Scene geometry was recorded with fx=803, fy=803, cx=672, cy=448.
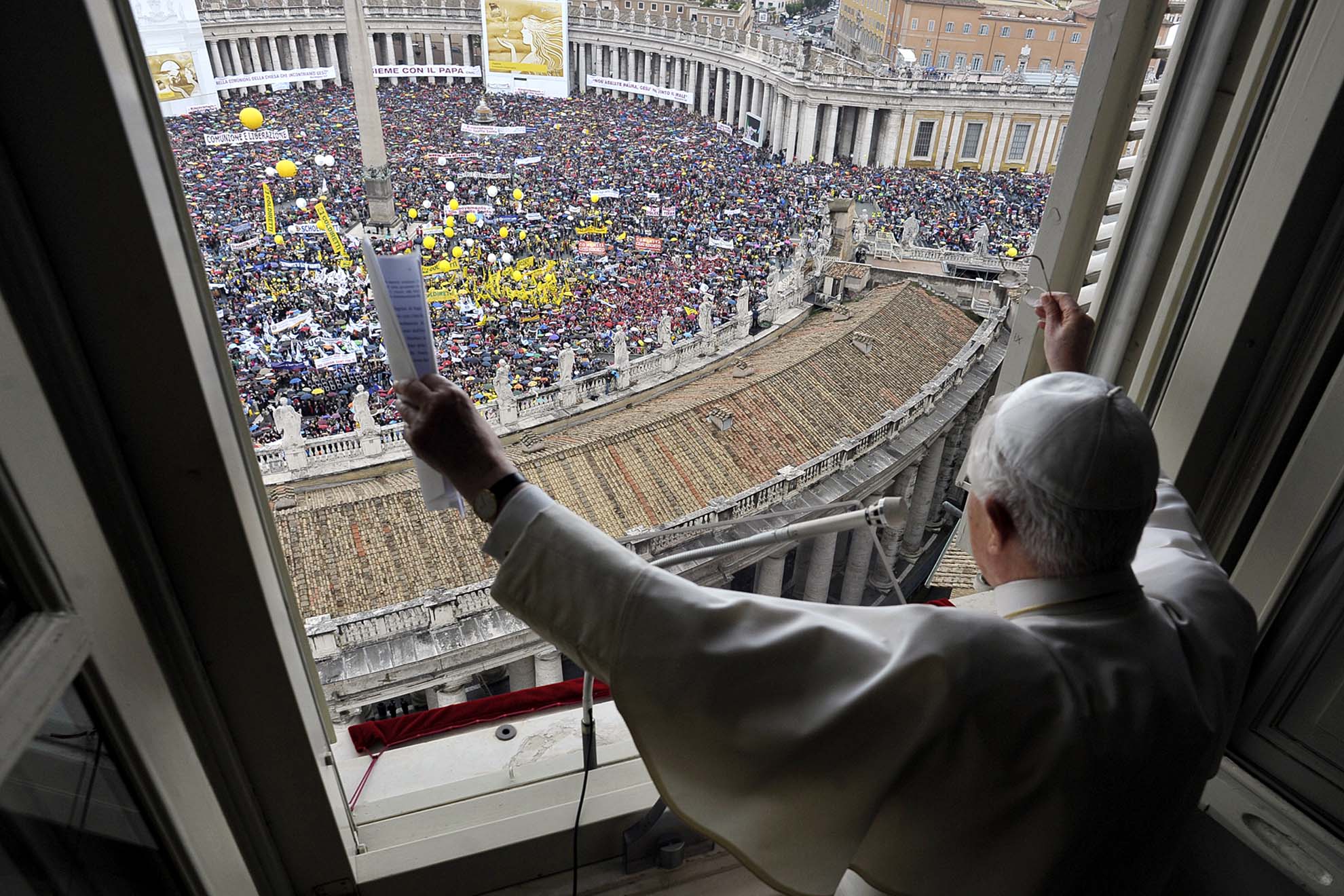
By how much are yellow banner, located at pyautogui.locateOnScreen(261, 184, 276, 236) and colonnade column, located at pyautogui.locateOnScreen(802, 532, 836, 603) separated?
10.2 meters

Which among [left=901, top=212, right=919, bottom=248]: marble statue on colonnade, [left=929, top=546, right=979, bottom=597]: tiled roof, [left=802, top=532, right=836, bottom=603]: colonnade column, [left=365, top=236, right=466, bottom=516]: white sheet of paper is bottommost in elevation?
[left=802, top=532, right=836, bottom=603]: colonnade column

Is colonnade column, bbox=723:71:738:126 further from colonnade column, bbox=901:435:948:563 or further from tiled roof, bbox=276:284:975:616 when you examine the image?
colonnade column, bbox=901:435:948:563

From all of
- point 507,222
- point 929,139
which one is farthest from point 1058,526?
point 929,139

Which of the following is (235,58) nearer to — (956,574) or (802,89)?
(802,89)

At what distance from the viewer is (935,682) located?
0.53m

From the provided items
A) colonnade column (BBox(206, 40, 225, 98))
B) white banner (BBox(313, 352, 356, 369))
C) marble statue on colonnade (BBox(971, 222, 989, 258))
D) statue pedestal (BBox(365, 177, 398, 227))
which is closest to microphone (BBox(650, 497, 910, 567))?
white banner (BBox(313, 352, 356, 369))

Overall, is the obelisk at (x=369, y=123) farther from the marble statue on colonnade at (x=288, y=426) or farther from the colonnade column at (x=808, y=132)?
the colonnade column at (x=808, y=132)

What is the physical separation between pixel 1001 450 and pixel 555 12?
22787 mm

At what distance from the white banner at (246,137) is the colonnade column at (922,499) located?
53.2 ft

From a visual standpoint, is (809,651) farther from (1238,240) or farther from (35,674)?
(1238,240)

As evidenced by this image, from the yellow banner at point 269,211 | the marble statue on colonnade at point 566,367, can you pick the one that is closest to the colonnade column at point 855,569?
the marble statue on colonnade at point 566,367

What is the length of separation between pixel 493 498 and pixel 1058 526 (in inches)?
16.7

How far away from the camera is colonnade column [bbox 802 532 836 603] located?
21.1ft

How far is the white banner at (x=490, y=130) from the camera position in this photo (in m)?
20.1
